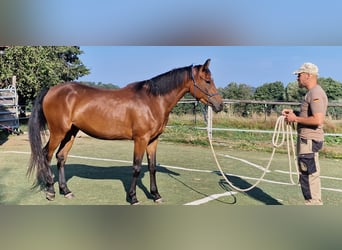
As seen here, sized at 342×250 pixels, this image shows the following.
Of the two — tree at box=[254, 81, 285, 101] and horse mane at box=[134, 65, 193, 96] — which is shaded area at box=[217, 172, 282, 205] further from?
tree at box=[254, 81, 285, 101]

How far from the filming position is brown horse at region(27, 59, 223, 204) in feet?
10.3

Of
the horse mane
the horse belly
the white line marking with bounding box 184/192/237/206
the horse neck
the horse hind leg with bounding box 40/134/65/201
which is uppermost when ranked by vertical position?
the horse mane

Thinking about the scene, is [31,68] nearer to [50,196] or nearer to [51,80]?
[51,80]

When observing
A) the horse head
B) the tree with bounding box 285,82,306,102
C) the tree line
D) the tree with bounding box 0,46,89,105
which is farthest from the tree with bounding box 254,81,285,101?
the horse head

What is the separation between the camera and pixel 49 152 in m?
3.41

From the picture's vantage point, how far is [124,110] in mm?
3180

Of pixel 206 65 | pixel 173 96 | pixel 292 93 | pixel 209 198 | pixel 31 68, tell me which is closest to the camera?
pixel 206 65

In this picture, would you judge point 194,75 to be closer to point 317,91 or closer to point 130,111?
point 130,111

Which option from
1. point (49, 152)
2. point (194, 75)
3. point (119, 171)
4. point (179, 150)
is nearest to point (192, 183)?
point (119, 171)

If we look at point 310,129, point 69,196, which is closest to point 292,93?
point 310,129

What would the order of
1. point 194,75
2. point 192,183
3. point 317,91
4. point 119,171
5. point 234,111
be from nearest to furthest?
point 317,91, point 194,75, point 192,183, point 119,171, point 234,111

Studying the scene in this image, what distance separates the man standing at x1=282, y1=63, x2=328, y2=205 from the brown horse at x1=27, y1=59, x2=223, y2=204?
3.08 ft

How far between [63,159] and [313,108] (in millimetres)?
2602

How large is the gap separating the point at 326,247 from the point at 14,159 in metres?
4.97
